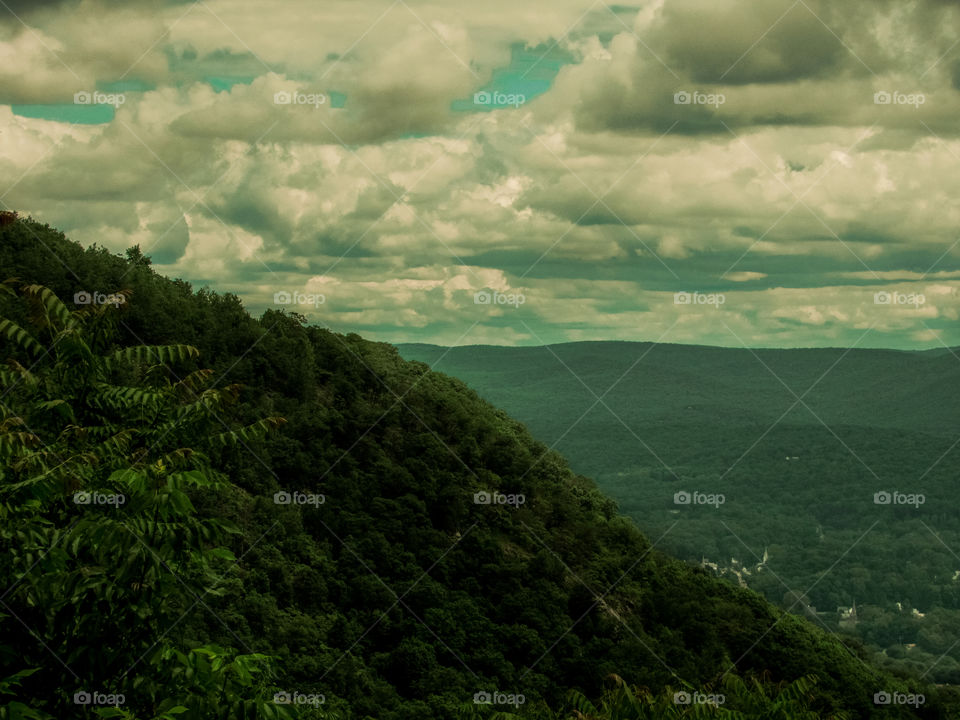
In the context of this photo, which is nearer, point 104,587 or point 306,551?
point 104,587

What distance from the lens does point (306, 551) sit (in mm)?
40906

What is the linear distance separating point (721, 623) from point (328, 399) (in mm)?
24358

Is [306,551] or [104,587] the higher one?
[104,587]

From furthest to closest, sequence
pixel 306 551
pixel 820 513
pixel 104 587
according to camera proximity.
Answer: pixel 820 513 → pixel 306 551 → pixel 104 587

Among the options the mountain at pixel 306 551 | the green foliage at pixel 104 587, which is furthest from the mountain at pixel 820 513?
the green foliage at pixel 104 587

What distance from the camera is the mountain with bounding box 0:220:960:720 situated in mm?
6387

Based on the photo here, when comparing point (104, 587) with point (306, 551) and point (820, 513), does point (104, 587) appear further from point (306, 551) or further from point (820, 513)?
point (820, 513)

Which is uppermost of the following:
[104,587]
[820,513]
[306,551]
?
[820,513]

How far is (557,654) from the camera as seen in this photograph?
43094mm

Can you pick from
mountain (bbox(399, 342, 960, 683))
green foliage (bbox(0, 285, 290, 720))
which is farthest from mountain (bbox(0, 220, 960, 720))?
mountain (bbox(399, 342, 960, 683))

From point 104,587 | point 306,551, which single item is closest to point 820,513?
point 306,551

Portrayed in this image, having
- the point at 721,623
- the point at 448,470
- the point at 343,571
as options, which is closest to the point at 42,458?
the point at 343,571

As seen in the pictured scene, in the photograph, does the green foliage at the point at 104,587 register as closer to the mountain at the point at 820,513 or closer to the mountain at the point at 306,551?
the mountain at the point at 306,551

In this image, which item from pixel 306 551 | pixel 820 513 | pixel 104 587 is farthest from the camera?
pixel 820 513
